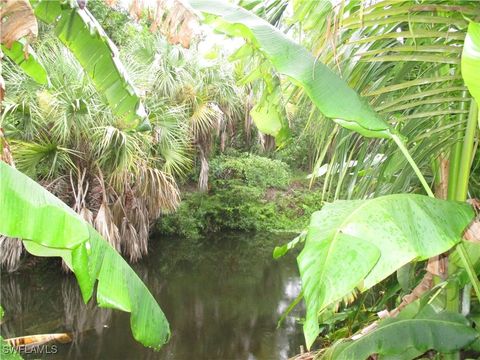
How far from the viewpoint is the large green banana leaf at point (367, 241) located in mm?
781

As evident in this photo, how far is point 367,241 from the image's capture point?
838 mm

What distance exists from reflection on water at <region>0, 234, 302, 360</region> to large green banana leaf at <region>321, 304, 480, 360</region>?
271 cm

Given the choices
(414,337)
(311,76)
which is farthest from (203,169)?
(311,76)

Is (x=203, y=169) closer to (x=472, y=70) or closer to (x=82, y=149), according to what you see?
(x=82, y=149)

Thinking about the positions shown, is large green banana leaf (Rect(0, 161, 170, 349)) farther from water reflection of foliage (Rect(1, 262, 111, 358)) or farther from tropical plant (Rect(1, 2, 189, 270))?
tropical plant (Rect(1, 2, 189, 270))

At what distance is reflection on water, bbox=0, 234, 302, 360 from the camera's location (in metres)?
4.27

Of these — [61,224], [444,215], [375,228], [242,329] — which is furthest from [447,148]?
[242,329]

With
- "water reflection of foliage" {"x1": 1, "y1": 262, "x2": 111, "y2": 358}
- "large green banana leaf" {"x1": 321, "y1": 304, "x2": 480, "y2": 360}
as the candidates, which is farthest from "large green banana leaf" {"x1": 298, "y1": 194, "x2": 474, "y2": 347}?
"water reflection of foliage" {"x1": 1, "y1": 262, "x2": 111, "y2": 358}

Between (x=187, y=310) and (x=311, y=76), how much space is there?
15.6 ft

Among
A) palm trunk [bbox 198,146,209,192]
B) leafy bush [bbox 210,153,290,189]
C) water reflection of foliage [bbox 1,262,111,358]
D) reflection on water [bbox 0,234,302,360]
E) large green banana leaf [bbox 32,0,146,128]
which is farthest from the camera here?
leafy bush [bbox 210,153,290,189]

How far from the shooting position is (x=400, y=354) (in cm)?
170

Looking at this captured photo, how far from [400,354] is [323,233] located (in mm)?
1127

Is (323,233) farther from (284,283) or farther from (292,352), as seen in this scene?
(284,283)

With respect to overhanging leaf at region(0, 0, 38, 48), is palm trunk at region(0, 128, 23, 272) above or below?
below
